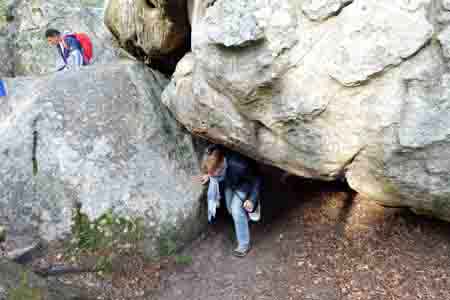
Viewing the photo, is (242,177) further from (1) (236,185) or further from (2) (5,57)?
(2) (5,57)

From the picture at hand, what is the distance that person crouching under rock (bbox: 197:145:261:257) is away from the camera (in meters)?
4.75

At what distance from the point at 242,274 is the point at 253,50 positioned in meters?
2.71

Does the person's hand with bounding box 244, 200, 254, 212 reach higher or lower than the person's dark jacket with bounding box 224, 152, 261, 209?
lower

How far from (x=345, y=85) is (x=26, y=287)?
3.41 meters

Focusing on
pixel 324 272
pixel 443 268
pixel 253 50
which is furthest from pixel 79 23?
pixel 443 268

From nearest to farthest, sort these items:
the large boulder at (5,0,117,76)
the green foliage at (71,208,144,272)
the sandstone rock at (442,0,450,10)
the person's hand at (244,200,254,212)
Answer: the sandstone rock at (442,0,450,10) → the green foliage at (71,208,144,272) → the person's hand at (244,200,254,212) → the large boulder at (5,0,117,76)

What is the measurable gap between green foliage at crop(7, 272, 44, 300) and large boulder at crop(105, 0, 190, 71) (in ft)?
13.7

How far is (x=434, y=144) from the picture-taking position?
3168 mm

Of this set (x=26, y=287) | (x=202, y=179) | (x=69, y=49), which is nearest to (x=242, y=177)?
(x=202, y=179)

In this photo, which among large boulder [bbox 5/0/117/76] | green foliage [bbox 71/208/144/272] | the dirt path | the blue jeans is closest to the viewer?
the dirt path

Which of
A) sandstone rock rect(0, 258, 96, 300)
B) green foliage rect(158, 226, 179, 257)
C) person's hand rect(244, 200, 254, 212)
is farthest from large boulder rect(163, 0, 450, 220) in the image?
sandstone rock rect(0, 258, 96, 300)

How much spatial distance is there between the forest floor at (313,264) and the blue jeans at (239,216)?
0.70 feet

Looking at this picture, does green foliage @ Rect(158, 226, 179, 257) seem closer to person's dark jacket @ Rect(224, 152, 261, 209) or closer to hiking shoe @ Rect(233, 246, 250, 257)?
hiking shoe @ Rect(233, 246, 250, 257)

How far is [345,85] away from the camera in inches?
132
